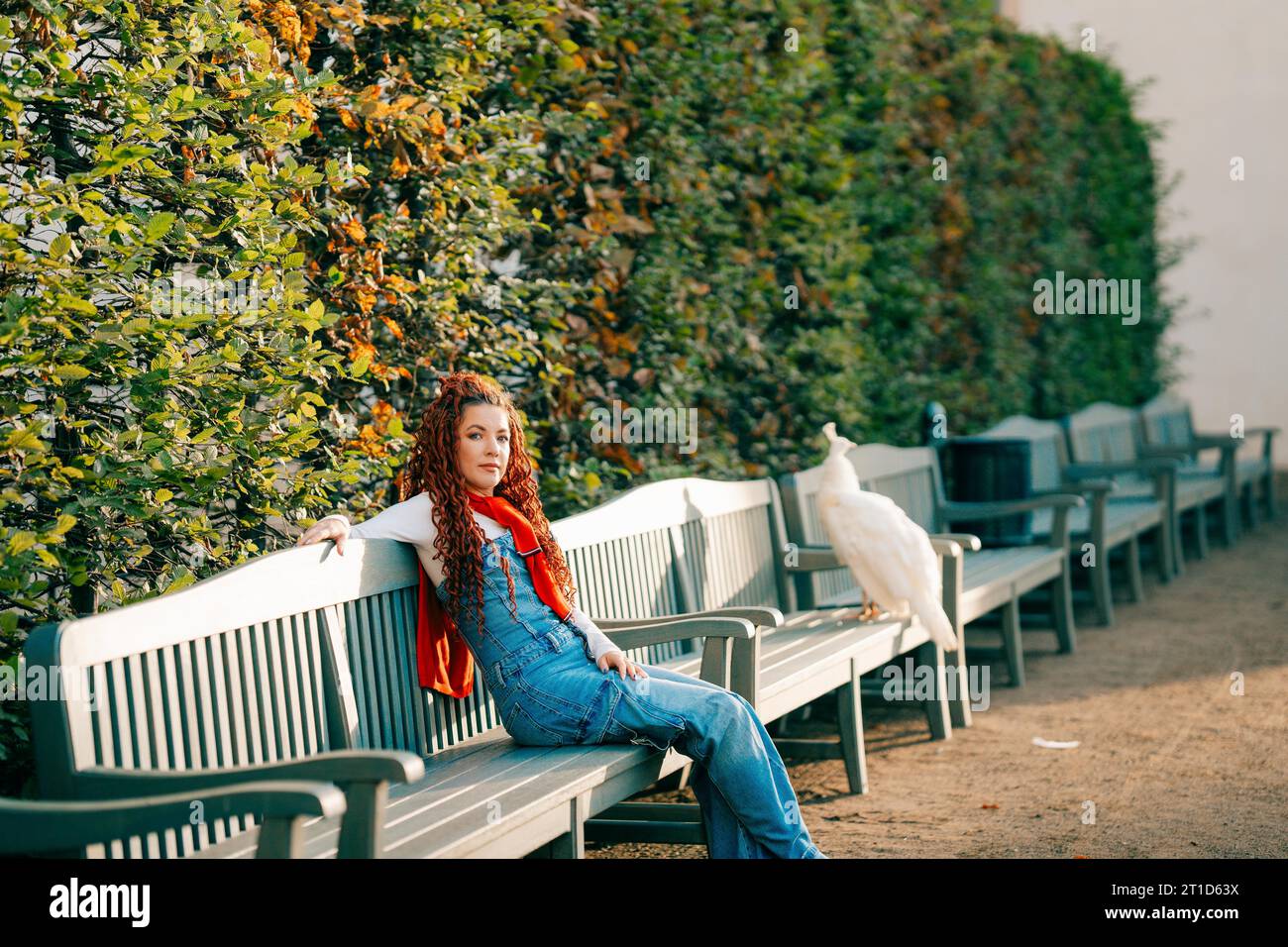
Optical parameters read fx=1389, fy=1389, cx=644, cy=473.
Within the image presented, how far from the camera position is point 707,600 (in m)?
5.08

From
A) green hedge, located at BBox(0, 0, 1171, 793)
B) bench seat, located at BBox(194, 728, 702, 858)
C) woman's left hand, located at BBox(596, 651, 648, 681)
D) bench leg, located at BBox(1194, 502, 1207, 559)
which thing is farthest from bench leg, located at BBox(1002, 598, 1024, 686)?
bench leg, located at BBox(1194, 502, 1207, 559)

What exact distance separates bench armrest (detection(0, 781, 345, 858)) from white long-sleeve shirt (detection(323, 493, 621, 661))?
1152 mm

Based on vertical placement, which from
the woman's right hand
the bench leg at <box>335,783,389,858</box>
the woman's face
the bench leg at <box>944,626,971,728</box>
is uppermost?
the woman's face

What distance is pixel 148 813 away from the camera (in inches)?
91.6

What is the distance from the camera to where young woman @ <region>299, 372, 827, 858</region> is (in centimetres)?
343

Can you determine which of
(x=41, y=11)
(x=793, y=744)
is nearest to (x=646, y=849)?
(x=793, y=744)

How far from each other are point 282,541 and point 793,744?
2.29 meters

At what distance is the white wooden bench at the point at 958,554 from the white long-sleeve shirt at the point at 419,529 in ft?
7.31

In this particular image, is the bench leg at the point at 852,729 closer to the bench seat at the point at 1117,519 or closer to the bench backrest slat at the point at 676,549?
the bench backrest slat at the point at 676,549

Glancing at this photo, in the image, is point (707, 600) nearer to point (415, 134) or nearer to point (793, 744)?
point (793, 744)

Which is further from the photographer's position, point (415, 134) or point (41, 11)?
point (415, 134)

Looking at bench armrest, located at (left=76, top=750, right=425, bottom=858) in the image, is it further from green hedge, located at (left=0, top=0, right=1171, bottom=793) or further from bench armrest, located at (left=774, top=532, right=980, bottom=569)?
bench armrest, located at (left=774, top=532, right=980, bottom=569)

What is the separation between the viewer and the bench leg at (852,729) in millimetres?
4891
